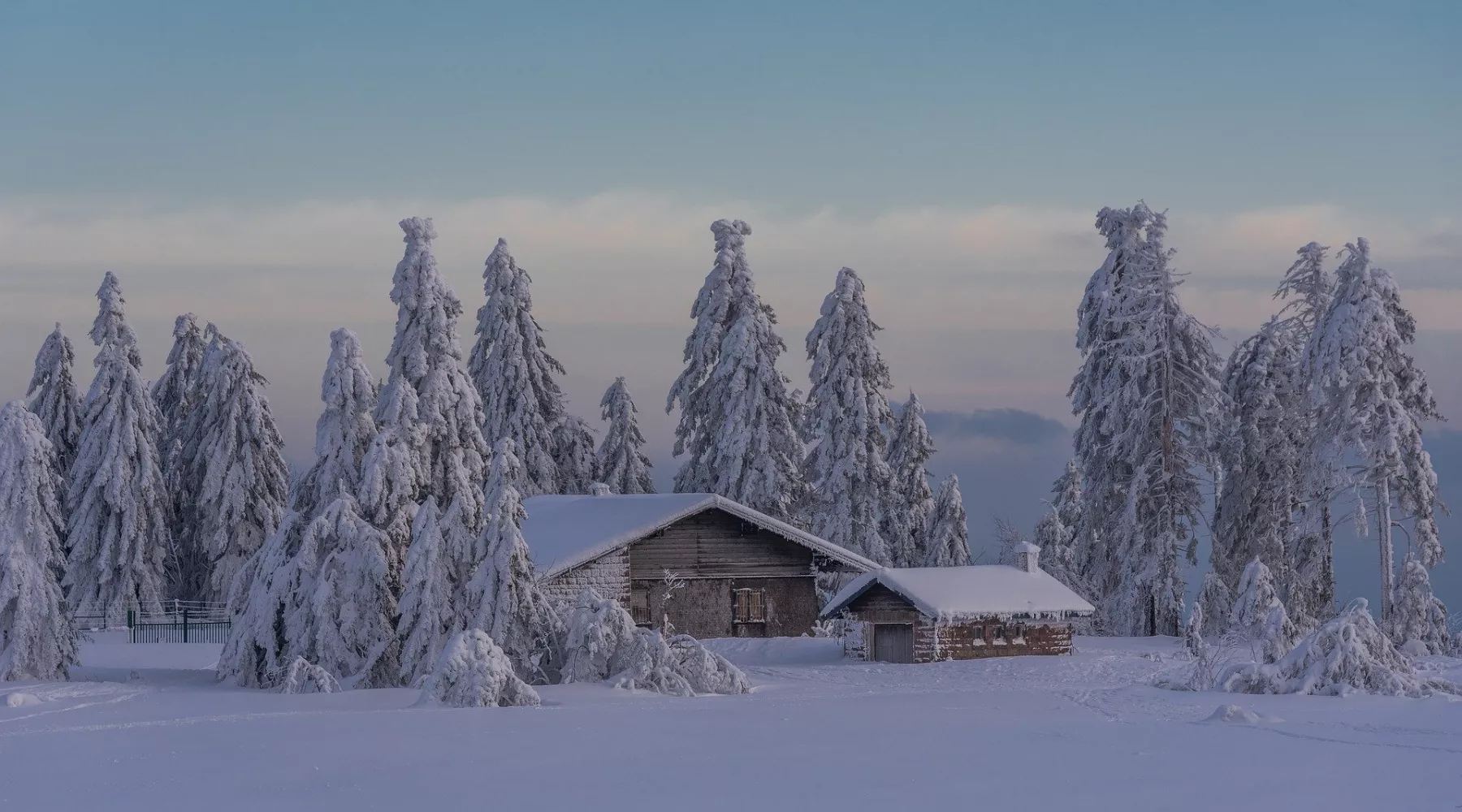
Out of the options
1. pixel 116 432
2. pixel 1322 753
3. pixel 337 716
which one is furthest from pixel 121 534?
pixel 1322 753

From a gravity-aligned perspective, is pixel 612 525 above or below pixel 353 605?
above

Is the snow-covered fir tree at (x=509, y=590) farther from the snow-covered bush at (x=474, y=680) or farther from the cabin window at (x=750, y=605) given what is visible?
the cabin window at (x=750, y=605)

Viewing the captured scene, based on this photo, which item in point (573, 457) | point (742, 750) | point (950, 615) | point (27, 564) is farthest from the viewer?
point (573, 457)

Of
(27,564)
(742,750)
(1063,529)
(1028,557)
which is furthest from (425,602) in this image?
(1063,529)

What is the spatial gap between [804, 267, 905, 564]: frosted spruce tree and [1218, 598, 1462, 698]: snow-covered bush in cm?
2576

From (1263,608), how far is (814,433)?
823 inches

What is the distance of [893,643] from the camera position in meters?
41.8

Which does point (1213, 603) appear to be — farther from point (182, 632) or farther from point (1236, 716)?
point (182, 632)

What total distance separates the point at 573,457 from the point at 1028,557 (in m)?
24.6

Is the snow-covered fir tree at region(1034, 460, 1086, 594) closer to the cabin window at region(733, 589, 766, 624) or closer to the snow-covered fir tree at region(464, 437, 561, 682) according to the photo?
the cabin window at region(733, 589, 766, 624)

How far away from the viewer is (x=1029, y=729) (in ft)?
80.0

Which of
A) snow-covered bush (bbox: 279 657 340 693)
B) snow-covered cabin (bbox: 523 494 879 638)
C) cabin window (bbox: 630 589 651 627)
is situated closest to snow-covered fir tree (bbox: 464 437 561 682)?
snow-covered bush (bbox: 279 657 340 693)

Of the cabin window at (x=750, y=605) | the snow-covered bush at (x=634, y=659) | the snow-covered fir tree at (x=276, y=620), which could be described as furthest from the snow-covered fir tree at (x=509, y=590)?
the cabin window at (x=750, y=605)

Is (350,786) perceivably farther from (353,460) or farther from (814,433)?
(814,433)
